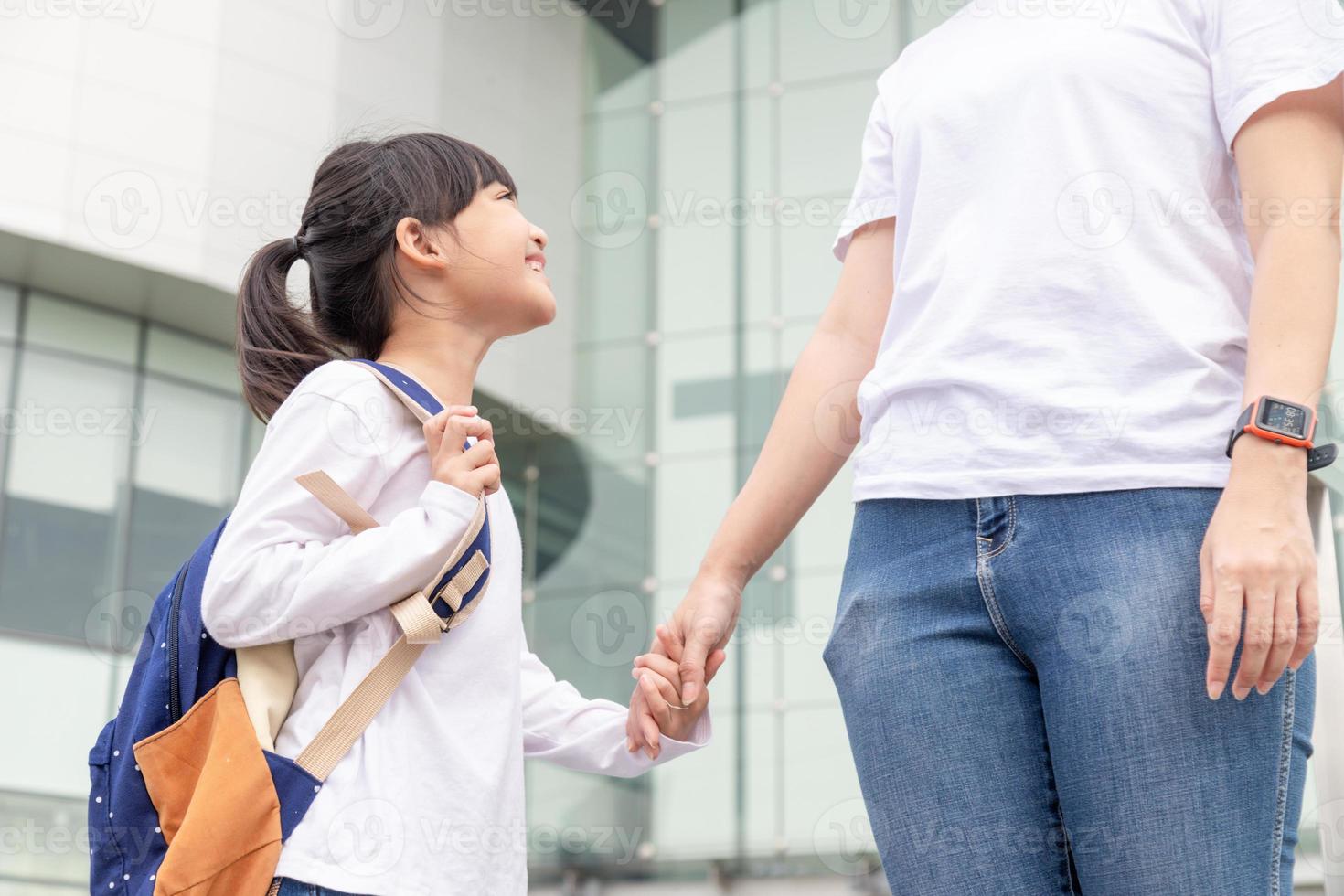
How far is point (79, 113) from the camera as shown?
10.1 meters

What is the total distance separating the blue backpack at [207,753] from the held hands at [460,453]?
0.03 m

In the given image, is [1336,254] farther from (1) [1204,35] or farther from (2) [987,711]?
(2) [987,711]

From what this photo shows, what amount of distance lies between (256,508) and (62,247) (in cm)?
909

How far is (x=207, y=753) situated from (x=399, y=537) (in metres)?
0.34

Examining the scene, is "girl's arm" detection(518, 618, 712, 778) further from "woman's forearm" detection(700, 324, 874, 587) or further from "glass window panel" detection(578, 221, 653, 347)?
"glass window panel" detection(578, 221, 653, 347)

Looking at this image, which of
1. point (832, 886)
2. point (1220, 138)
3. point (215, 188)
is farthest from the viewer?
point (215, 188)

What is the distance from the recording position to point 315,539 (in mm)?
1852

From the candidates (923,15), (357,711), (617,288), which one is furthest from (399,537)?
(617,288)

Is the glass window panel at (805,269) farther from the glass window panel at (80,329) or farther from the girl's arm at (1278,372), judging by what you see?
the girl's arm at (1278,372)

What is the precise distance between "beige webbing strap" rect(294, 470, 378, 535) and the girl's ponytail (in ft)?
1.28

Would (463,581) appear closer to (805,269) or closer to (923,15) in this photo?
(805,269)

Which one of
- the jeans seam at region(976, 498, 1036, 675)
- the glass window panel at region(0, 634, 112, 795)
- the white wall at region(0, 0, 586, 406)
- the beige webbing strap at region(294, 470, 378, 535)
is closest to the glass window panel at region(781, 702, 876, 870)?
the white wall at region(0, 0, 586, 406)

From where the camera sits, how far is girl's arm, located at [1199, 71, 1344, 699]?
4.26ft

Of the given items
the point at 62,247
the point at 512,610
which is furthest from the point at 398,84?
the point at 512,610
